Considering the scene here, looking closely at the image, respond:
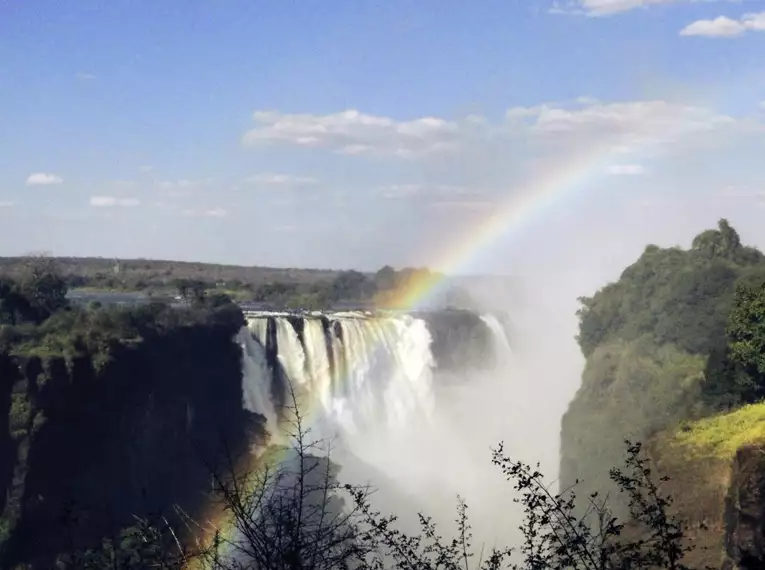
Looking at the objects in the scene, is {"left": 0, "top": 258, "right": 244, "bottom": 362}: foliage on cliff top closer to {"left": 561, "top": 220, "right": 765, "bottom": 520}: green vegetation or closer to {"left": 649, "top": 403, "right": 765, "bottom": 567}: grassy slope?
{"left": 561, "top": 220, "right": 765, "bottom": 520}: green vegetation

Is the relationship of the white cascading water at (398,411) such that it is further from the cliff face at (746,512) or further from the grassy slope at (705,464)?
the cliff face at (746,512)

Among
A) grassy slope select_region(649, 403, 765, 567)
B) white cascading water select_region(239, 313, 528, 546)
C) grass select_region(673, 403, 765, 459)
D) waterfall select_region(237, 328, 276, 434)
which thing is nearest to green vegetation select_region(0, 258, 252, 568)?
waterfall select_region(237, 328, 276, 434)

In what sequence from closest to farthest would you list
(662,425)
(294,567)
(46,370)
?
1. (294,567)
2. (662,425)
3. (46,370)

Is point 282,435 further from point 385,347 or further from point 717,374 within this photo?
point 717,374

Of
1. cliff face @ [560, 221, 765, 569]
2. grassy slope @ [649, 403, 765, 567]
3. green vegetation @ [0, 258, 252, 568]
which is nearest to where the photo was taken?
cliff face @ [560, 221, 765, 569]

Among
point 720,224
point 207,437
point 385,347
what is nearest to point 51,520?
point 207,437

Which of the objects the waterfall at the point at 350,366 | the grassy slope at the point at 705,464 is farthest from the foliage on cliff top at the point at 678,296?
Result: the grassy slope at the point at 705,464

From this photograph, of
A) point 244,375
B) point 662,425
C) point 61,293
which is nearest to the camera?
point 662,425
